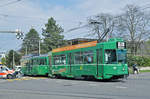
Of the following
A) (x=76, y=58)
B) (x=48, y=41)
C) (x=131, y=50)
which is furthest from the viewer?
(x=48, y=41)

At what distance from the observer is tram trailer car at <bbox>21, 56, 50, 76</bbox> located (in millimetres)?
28188

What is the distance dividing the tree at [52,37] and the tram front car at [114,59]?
4736cm

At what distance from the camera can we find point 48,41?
6788 cm

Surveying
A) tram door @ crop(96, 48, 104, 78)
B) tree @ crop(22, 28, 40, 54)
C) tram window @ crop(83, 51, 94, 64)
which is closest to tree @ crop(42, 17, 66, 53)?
tree @ crop(22, 28, 40, 54)

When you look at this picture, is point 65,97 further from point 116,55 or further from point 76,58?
point 76,58

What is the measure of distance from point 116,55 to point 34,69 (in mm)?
16371

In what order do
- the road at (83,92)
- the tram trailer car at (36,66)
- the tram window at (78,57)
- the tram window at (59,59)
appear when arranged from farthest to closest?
the tram trailer car at (36,66)
the tram window at (59,59)
the tram window at (78,57)
the road at (83,92)

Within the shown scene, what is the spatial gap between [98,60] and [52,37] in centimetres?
5181

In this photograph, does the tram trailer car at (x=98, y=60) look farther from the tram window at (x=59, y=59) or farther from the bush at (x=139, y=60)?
the bush at (x=139, y=60)

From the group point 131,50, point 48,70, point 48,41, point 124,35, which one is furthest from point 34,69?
point 48,41

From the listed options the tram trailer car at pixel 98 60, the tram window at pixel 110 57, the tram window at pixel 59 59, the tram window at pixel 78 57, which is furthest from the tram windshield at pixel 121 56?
the tram window at pixel 59 59

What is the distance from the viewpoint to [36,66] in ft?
101

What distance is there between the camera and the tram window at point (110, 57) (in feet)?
57.5

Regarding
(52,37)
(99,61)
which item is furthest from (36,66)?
(52,37)
